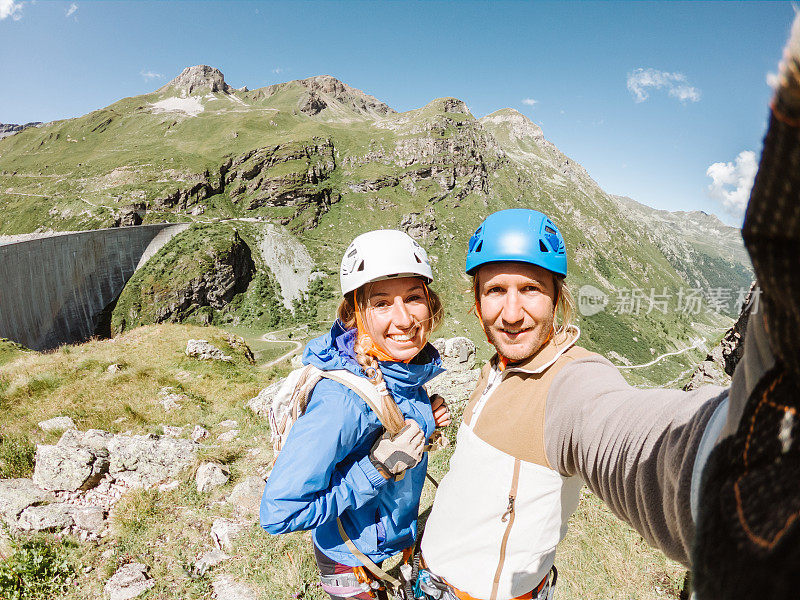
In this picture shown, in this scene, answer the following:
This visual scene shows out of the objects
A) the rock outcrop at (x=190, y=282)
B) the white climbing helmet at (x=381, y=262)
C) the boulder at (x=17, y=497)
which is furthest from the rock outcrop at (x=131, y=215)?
the white climbing helmet at (x=381, y=262)

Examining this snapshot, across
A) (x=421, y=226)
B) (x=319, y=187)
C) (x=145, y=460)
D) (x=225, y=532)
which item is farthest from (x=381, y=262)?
(x=319, y=187)

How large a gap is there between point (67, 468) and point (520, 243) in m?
9.67

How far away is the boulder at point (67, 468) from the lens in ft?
24.7

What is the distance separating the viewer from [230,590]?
589 cm

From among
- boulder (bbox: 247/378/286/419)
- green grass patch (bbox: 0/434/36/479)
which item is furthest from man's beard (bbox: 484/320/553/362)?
green grass patch (bbox: 0/434/36/479)

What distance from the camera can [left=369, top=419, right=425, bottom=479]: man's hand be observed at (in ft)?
10.3

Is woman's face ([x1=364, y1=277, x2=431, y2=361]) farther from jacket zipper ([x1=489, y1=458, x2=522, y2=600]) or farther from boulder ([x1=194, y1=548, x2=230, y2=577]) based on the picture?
boulder ([x1=194, y1=548, x2=230, y2=577])

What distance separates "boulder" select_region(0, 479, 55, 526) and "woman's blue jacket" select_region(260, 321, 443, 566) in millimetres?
6808

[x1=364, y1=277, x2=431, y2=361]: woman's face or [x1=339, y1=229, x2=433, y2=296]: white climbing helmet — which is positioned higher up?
[x1=339, y1=229, x2=433, y2=296]: white climbing helmet

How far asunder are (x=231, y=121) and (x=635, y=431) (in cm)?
19606

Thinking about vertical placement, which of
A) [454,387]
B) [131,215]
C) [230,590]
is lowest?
[230,590]

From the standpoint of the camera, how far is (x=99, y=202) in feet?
336

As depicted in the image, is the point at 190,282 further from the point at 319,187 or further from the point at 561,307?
the point at 561,307

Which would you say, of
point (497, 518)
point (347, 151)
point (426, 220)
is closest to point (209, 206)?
point (347, 151)
